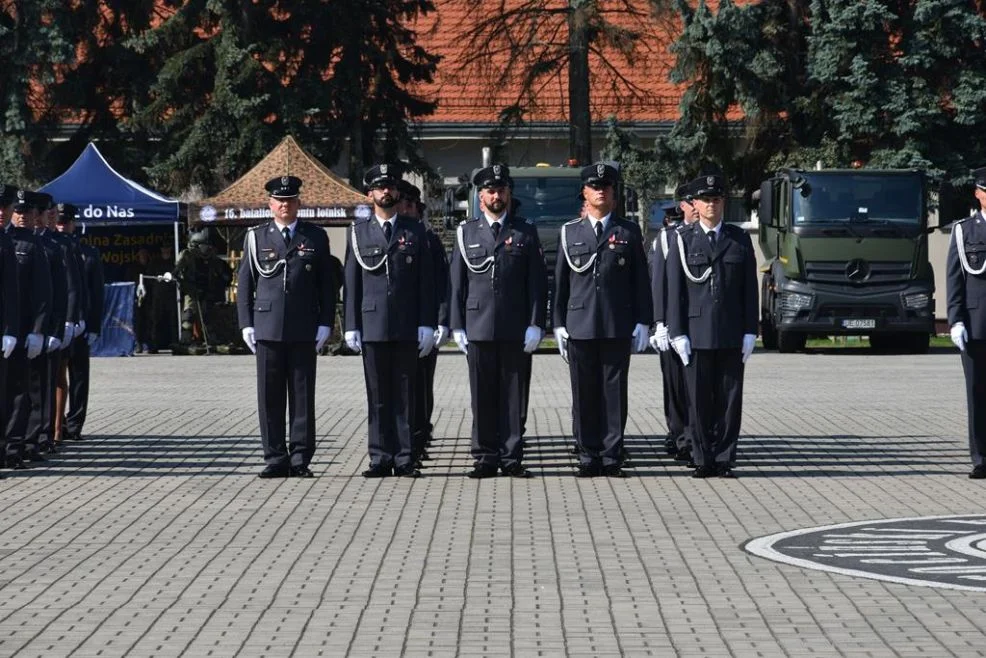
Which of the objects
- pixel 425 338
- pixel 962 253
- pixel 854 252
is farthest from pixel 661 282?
pixel 854 252

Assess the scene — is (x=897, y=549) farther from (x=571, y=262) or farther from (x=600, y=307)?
(x=571, y=262)

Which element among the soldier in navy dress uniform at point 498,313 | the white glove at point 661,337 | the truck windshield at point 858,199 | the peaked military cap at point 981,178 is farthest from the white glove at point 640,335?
the truck windshield at point 858,199

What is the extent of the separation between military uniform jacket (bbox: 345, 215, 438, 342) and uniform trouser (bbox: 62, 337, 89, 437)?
11.6 feet

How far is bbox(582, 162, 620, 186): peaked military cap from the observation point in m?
12.8

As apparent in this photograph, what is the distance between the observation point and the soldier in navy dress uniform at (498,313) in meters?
12.7

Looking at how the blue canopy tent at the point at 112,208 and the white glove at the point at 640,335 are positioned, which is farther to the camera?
the blue canopy tent at the point at 112,208

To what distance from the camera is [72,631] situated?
7320 millimetres

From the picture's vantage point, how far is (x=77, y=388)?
51.7 feet

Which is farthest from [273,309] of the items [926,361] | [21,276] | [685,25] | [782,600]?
[685,25]

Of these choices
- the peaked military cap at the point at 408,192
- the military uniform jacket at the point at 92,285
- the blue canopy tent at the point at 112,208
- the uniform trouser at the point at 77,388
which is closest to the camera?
the peaked military cap at the point at 408,192

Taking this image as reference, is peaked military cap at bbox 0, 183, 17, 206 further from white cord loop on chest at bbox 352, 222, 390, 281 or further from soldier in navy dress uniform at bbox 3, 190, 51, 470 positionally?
white cord loop on chest at bbox 352, 222, 390, 281

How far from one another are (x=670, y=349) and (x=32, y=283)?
4282 millimetres

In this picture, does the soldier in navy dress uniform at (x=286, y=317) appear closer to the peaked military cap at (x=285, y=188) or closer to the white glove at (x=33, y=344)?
the peaked military cap at (x=285, y=188)

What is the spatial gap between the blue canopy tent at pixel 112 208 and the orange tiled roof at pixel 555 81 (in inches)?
396
